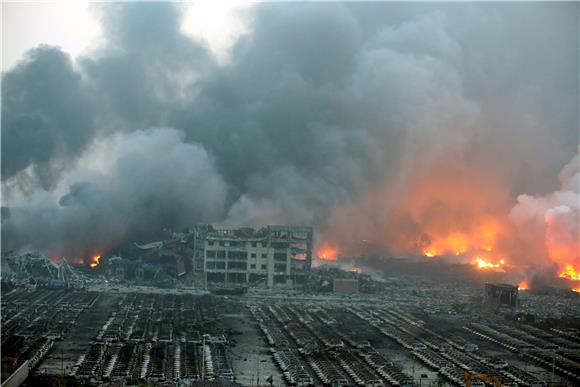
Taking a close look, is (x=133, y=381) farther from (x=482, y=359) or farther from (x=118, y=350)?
(x=482, y=359)

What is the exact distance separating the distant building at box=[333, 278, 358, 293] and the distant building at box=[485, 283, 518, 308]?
8.65 meters

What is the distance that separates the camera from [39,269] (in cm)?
4559

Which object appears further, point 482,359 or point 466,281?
point 466,281

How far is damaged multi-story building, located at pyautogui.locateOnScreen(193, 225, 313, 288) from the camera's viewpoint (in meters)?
49.2

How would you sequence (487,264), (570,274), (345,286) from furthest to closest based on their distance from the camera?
(487,264), (570,274), (345,286)

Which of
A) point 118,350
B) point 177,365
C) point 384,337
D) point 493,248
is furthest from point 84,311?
point 493,248

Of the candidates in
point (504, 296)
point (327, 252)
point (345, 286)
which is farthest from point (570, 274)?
point (327, 252)

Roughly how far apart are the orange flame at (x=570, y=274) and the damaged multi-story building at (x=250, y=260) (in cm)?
1802

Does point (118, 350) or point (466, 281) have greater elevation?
point (466, 281)

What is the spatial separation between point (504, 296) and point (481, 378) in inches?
683

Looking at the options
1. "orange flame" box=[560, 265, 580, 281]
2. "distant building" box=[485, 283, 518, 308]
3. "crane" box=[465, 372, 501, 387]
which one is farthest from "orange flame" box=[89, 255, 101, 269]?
"orange flame" box=[560, 265, 580, 281]

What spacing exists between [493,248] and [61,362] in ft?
138

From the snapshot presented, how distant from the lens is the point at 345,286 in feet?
153

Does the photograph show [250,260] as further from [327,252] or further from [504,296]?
[504,296]
